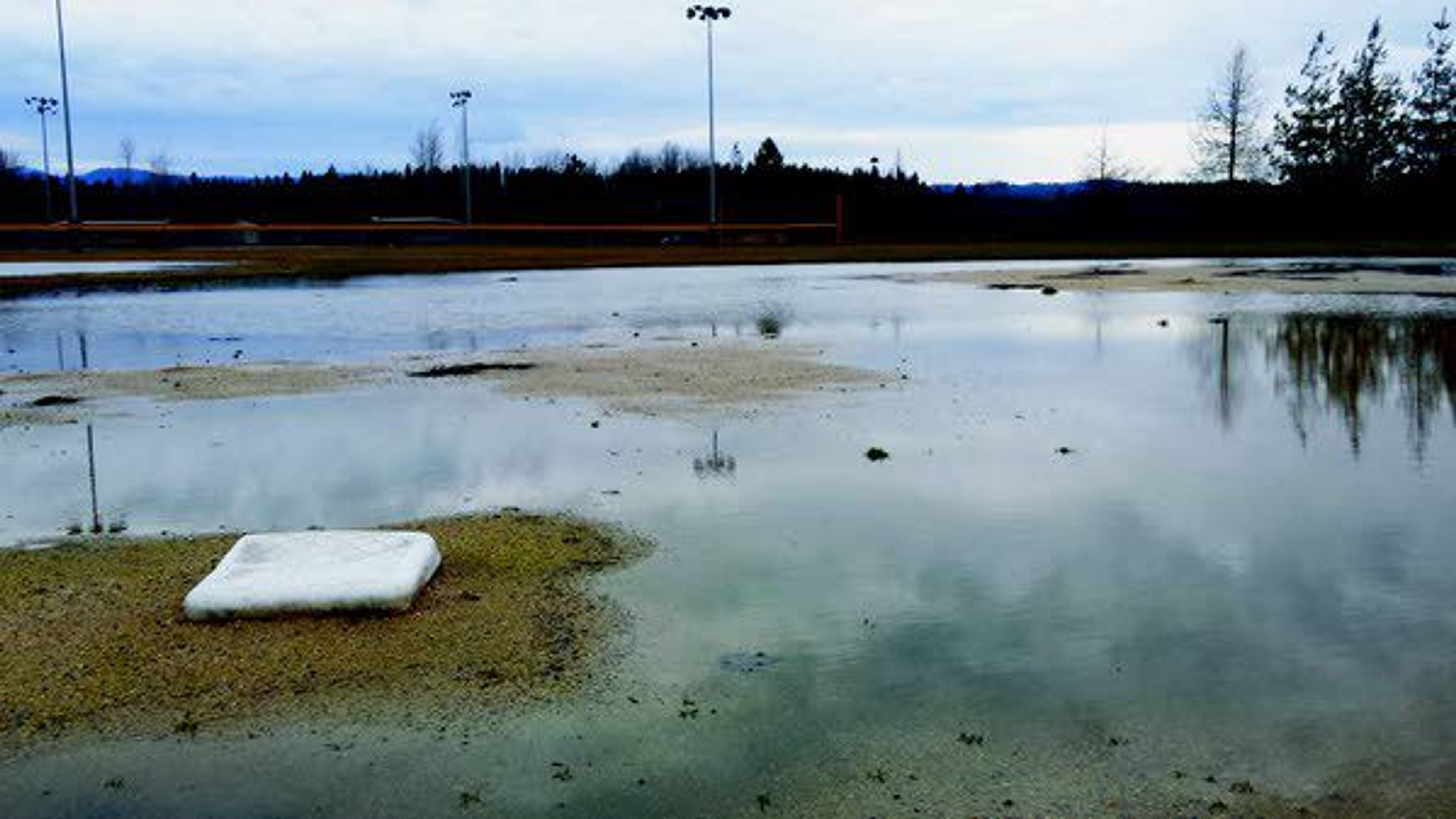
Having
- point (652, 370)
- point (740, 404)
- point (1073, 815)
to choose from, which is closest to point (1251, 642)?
point (1073, 815)

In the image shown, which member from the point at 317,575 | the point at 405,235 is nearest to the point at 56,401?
the point at 317,575

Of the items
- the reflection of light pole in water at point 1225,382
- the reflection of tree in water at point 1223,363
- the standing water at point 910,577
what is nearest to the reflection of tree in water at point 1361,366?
the standing water at point 910,577

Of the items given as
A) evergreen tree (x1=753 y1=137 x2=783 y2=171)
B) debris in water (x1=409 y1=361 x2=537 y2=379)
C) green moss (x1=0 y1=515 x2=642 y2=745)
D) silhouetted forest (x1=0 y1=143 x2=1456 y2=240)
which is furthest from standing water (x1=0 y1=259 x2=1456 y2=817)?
evergreen tree (x1=753 y1=137 x2=783 y2=171)

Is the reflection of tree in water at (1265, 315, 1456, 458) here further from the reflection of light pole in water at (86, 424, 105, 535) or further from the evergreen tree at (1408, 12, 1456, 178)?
the evergreen tree at (1408, 12, 1456, 178)

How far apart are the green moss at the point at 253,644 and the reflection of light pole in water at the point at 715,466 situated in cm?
229

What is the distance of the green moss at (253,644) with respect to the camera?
588cm

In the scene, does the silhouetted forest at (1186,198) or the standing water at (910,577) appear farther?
the silhouetted forest at (1186,198)

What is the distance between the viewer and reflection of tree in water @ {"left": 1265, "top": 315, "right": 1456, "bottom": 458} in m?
13.5

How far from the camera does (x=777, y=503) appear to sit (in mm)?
9594

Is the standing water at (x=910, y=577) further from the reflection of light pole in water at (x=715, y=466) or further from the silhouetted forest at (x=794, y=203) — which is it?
the silhouetted forest at (x=794, y=203)

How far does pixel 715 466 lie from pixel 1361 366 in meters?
9.98

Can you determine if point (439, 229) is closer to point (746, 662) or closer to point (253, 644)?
point (253, 644)

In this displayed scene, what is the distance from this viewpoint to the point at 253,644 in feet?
21.7

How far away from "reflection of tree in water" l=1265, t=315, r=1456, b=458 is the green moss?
24.9 ft
